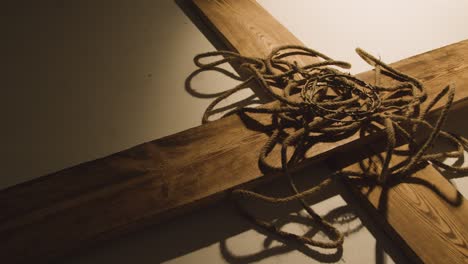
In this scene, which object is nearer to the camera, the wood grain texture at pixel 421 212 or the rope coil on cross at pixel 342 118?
the wood grain texture at pixel 421 212

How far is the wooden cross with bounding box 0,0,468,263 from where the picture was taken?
0.84 m

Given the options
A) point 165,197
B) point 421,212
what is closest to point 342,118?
point 421,212

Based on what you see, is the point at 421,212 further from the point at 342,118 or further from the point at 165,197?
the point at 165,197

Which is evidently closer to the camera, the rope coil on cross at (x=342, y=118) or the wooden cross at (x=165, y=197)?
the wooden cross at (x=165, y=197)

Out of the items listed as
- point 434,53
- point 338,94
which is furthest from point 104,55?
point 434,53

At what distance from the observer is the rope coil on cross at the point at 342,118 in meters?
0.95

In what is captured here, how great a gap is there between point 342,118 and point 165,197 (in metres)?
0.52

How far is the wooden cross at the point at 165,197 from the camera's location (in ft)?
2.75

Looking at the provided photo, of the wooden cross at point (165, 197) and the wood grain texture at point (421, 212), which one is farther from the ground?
the wooden cross at point (165, 197)

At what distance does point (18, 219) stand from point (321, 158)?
75 centimetres

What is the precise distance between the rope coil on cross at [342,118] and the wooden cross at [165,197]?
0.04 meters

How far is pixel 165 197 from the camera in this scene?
0.91m

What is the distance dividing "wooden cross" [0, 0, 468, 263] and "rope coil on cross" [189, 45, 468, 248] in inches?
1.7

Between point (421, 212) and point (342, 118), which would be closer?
point (421, 212)
